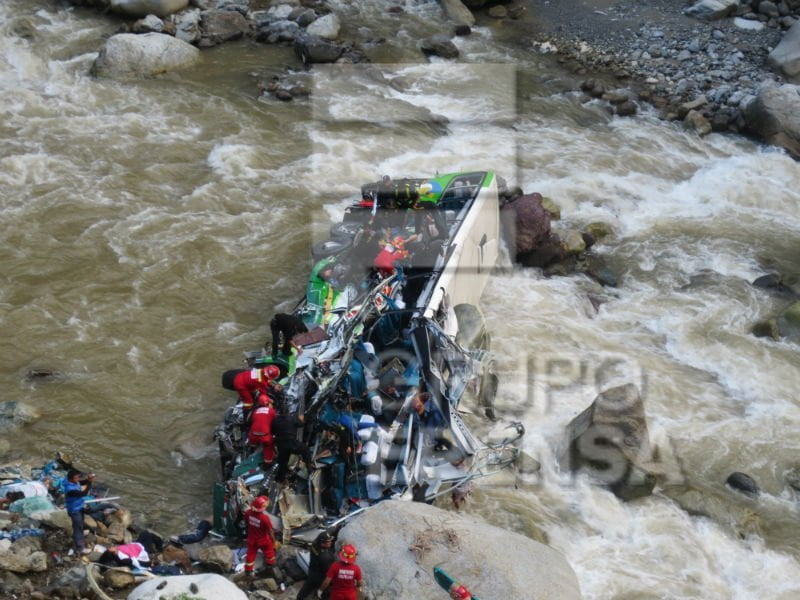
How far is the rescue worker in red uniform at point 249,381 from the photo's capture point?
9984 mm

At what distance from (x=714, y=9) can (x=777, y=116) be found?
5.57m

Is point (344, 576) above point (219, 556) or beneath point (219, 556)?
above

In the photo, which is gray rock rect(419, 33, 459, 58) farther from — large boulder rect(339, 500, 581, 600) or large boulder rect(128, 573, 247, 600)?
large boulder rect(128, 573, 247, 600)

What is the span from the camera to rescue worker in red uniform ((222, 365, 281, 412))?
998 centimetres

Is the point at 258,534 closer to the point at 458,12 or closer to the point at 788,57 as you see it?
the point at 788,57

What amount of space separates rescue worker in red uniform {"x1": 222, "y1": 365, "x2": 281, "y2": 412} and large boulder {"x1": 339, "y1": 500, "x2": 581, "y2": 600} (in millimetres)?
2075

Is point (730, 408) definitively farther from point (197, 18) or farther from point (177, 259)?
point (197, 18)

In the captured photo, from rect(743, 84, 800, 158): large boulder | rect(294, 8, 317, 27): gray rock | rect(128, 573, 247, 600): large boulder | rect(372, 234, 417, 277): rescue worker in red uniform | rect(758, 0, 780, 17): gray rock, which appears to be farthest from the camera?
rect(758, 0, 780, 17): gray rock

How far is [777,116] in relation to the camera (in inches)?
723

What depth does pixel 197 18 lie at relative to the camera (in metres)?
21.7

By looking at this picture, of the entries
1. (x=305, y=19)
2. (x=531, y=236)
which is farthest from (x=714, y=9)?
(x=531, y=236)

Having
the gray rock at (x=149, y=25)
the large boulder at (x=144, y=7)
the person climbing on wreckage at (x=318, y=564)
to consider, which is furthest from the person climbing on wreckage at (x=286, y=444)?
the large boulder at (x=144, y=7)

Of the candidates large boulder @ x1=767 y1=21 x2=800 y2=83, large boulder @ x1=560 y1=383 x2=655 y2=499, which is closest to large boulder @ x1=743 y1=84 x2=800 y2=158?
large boulder @ x1=767 y1=21 x2=800 y2=83

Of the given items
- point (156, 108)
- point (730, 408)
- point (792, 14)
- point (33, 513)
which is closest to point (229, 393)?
point (33, 513)
